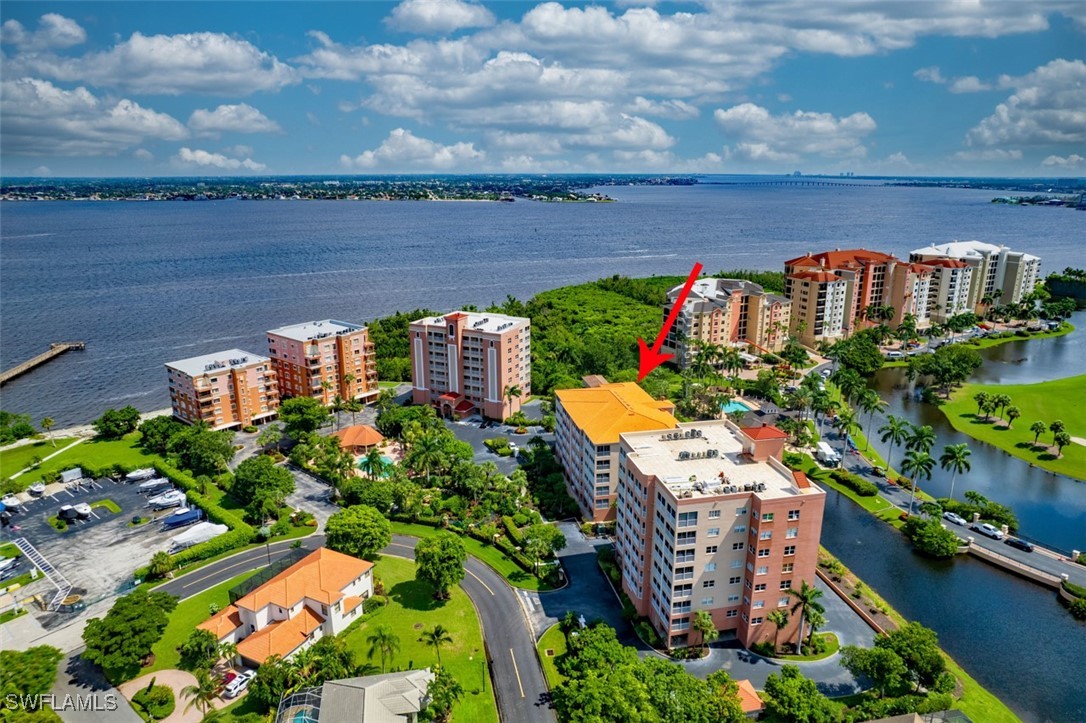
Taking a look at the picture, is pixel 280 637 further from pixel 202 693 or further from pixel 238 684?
pixel 202 693

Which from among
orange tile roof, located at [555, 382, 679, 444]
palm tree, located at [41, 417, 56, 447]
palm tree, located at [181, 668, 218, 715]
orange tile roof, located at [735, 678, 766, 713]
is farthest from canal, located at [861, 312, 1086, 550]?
palm tree, located at [41, 417, 56, 447]

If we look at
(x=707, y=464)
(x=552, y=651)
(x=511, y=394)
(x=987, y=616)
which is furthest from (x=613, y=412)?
(x=987, y=616)

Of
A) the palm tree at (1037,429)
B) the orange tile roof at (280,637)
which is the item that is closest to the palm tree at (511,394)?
Result: the orange tile roof at (280,637)

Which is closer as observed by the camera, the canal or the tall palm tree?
the tall palm tree

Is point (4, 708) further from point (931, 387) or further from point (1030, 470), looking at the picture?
point (931, 387)

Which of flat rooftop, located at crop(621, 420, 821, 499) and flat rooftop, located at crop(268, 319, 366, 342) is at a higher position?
flat rooftop, located at crop(268, 319, 366, 342)

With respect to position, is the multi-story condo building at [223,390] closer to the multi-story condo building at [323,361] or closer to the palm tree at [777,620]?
the multi-story condo building at [323,361]

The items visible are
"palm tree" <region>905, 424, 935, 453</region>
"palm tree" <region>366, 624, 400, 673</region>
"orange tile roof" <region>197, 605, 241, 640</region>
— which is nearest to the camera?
"palm tree" <region>366, 624, 400, 673</region>

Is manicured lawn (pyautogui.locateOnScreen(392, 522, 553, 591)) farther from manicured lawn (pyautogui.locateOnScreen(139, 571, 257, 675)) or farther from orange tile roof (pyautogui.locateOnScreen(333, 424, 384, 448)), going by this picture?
orange tile roof (pyautogui.locateOnScreen(333, 424, 384, 448))
